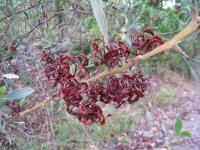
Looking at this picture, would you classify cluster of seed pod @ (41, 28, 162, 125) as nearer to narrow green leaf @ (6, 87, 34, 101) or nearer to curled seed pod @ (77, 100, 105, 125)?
curled seed pod @ (77, 100, 105, 125)

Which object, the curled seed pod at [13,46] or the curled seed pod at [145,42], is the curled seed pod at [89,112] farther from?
the curled seed pod at [13,46]

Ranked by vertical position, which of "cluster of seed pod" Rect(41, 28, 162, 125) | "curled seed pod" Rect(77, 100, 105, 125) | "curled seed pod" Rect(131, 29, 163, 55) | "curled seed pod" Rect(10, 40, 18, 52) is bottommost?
"curled seed pod" Rect(77, 100, 105, 125)

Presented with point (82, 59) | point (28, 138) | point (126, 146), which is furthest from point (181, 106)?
point (82, 59)

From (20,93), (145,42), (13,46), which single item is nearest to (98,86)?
(145,42)

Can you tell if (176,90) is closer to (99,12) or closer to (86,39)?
(86,39)

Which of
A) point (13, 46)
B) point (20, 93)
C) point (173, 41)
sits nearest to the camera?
point (173, 41)

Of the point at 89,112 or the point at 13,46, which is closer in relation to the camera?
the point at 89,112

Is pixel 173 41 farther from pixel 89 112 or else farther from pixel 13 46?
pixel 13 46

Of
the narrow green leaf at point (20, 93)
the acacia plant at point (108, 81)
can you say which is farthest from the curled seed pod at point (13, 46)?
the acacia plant at point (108, 81)

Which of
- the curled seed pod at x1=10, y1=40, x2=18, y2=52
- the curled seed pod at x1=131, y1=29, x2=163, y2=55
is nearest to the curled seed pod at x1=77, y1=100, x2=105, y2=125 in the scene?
the curled seed pod at x1=131, y1=29, x2=163, y2=55

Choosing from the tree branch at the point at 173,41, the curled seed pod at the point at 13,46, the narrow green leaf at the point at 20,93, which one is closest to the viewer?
the tree branch at the point at 173,41

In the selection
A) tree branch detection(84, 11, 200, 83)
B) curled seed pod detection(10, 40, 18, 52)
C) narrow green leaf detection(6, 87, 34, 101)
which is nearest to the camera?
tree branch detection(84, 11, 200, 83)
